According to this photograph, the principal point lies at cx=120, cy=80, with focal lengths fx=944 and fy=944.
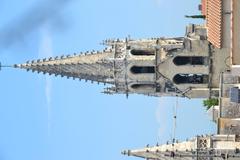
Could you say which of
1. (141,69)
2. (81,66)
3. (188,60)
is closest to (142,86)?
(141,69)

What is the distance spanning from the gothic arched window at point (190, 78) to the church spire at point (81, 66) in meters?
3.95

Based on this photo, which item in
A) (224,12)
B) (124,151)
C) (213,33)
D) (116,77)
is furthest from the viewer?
(116,77)

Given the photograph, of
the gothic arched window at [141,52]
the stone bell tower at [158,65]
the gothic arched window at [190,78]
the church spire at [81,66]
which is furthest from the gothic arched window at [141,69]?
the gothic arched window at [190,78]

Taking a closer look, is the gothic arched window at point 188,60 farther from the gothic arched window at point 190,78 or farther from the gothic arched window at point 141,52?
the gothic arched window at point 141,52

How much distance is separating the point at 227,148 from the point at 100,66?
10761 mm

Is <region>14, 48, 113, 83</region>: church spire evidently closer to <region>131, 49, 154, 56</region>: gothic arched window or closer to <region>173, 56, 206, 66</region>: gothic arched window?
<region>131, 49, 154, 56</region>: gothic arched window

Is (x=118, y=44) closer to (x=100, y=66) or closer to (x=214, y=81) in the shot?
(x=100, y=66)

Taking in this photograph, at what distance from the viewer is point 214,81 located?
5525 cm

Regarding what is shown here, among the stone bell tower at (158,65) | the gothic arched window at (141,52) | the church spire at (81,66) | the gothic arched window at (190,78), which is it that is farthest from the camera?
the church spire at (81,66)

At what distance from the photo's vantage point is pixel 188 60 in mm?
55469

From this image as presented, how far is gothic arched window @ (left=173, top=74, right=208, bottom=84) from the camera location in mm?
→ 55688

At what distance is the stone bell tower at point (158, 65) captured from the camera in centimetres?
5506

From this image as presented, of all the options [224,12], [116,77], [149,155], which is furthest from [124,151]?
[224,12]

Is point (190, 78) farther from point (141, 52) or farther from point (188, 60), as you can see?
point (141, 52)
